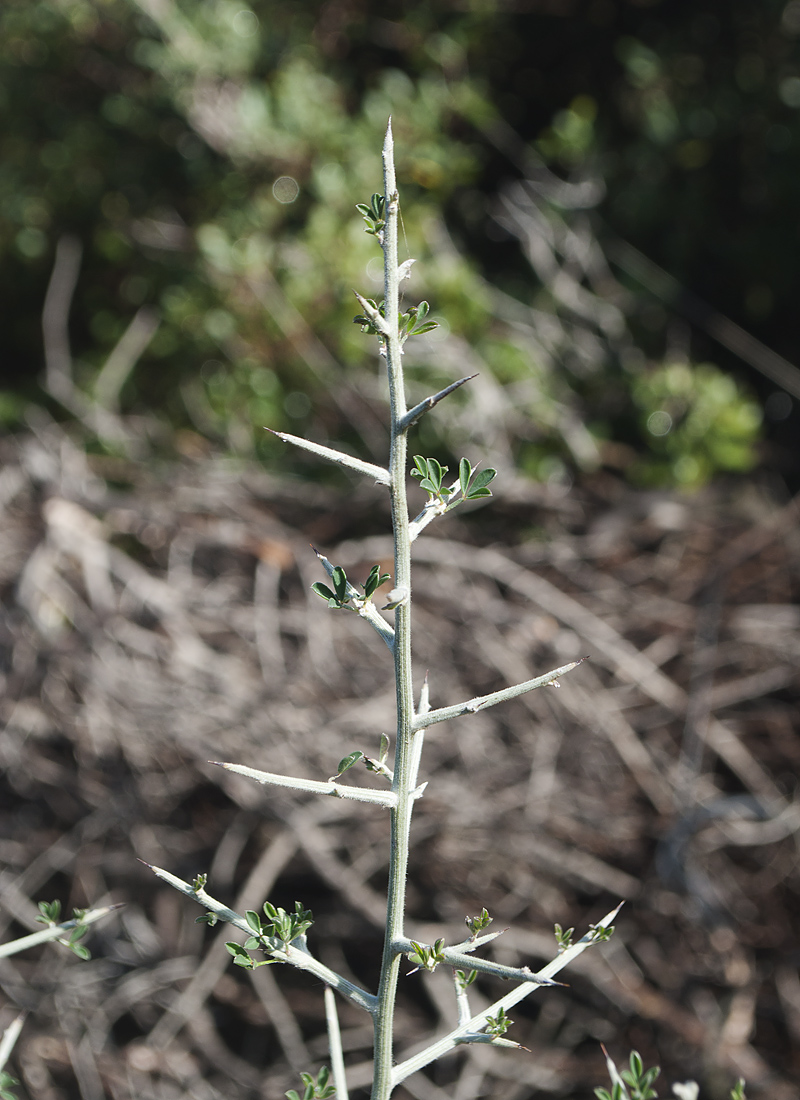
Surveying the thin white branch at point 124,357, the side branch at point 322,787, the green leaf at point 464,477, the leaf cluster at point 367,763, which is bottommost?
the thin white branch at point 124,357

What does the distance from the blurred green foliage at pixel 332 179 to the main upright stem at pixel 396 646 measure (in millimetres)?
1991

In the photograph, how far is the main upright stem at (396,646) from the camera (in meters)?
0.52

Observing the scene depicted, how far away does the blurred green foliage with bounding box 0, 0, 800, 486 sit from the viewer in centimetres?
265

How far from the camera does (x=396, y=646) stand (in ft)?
1.79

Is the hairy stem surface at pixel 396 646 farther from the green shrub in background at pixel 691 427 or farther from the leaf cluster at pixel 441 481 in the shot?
the green shrub in background at pixel 691 427

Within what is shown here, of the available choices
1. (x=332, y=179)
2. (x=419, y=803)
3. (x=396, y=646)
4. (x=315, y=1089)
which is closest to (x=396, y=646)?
(x=396, y=646)

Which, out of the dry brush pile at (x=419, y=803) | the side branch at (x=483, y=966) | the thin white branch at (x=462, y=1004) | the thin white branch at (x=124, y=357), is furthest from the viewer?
the thin white branch at (x=124, y=357)

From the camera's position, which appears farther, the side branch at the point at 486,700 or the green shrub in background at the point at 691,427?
the green shrub in background at the point at 691,427

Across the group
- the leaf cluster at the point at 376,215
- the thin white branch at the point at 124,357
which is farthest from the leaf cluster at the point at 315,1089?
the thin white branch at the point at 124,357

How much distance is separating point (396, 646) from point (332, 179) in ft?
8.55

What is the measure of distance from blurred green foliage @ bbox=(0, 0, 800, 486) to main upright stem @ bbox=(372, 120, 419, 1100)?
6.53ft

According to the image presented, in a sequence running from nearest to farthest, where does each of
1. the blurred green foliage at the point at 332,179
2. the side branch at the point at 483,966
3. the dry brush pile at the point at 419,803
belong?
the side branch at the point at 483,966, the dry brush pile at the point at 419,803, the blurred green foliage at the point at 332,179

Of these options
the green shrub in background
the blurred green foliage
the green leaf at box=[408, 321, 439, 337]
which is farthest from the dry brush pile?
the green leaf at box=[408, 321, 439, 337]

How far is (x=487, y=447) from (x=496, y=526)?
9.0 inches
